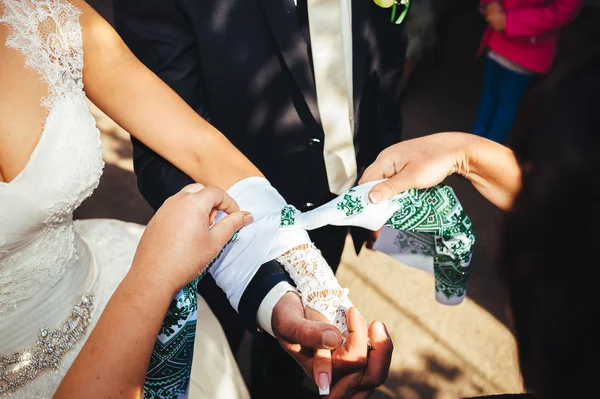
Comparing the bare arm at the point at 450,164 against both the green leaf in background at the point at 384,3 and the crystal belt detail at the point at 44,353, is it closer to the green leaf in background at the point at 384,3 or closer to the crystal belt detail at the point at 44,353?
the green leaf in background at the point at 384,3

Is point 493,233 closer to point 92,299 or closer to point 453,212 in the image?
point 453,212

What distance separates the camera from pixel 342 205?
1.48 m

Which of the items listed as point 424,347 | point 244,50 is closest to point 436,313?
point 424,347

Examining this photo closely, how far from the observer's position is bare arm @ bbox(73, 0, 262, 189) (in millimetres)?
1597

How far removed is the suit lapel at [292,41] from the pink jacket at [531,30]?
75.2 inches

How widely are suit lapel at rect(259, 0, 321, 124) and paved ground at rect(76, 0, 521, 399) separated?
177cm

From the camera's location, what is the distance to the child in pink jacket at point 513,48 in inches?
121

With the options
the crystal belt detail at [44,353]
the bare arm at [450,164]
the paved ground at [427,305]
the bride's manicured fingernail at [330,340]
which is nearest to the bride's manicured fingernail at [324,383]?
the bride's manicured fingernail at [330,340]

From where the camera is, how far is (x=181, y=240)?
118 centimetres

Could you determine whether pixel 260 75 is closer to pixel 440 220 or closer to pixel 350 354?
pixel 440 220

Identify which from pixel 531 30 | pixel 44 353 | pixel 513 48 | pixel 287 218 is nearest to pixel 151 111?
pixel 287 218

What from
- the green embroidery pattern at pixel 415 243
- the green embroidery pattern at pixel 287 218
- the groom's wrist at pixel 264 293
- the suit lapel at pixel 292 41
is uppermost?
the suit lapel at pixel 292 41

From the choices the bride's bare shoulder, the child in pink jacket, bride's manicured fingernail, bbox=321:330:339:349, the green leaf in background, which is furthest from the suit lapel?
the child in pink jacket

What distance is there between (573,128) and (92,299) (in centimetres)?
148
